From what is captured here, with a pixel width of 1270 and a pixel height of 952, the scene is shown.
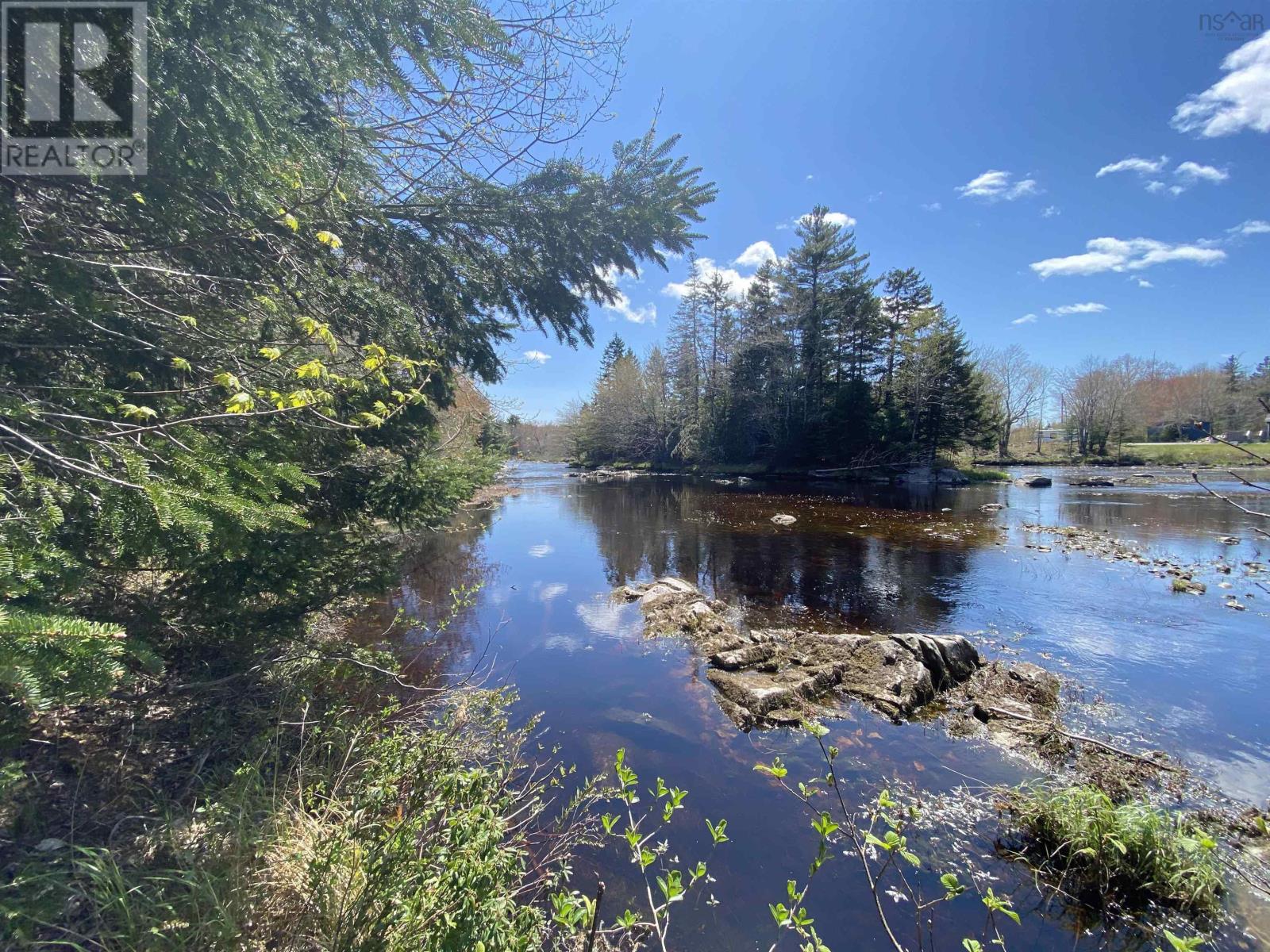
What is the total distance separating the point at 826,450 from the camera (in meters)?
33.8

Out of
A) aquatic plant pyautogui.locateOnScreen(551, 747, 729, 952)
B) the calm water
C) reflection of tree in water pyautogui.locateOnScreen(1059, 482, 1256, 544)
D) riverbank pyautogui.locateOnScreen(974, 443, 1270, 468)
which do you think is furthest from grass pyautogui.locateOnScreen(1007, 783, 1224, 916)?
riverbank pyautogui.locateOnScreen(974, 443, 1270, 468)

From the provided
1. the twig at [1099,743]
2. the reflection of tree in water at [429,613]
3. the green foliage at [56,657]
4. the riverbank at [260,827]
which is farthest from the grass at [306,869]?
the twig at [1099,743]

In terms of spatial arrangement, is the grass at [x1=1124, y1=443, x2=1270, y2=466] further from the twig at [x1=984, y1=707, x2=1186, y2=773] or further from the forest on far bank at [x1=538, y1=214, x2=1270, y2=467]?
the twig at [x1=984, y1=707, x2=1186, y2=773]

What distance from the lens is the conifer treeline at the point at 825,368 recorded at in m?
32.5

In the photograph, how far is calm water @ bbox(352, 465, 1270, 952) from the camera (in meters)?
3.29

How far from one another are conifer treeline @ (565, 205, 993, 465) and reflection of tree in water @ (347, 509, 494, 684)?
26495 mm

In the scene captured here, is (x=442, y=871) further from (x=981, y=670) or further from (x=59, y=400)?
(x=981, y=670)

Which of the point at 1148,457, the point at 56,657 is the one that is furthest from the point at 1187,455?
the point at 56,657

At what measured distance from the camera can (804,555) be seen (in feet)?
40.2

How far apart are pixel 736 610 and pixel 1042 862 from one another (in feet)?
17.6

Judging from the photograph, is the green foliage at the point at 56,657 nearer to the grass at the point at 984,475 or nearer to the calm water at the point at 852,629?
the calm water at the point at 852,629

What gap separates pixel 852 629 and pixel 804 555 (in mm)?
4761

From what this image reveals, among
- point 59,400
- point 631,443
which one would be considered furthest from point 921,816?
point 631,443

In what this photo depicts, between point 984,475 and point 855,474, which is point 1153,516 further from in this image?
point 855,474
